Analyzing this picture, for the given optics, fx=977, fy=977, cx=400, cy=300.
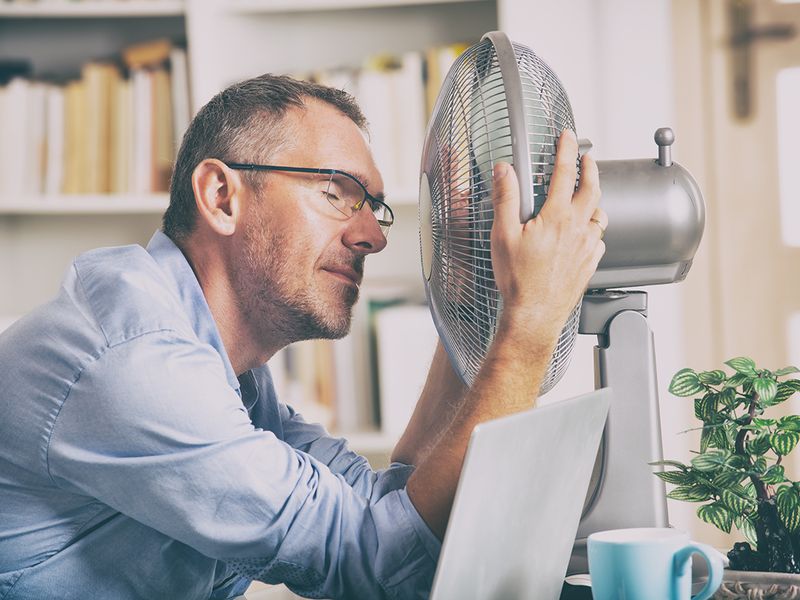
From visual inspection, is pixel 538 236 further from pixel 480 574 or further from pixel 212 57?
pixel 212 57

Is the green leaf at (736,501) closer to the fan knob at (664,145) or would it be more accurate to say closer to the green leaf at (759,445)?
the green leaf at (759,445)

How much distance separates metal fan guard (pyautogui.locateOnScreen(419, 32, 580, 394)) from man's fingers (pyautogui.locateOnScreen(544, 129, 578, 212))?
0.05ft

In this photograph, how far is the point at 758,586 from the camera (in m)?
0.77

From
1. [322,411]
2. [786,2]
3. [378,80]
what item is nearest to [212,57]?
[378,80]

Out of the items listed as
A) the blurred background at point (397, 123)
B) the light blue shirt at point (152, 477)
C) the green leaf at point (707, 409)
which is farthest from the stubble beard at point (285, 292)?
the blurred background at point (397, 123)

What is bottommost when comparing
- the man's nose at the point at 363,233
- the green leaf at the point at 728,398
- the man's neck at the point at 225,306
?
the green leaf at the point at 728,398

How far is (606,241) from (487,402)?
0.60 ft

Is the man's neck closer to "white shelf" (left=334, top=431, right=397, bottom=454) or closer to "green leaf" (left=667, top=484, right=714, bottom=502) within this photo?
"green leaf" (left=667, top=484, right=714, bottom=502)

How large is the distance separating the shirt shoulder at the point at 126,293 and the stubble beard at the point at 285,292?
0.13 metres

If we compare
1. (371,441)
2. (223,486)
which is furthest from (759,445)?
(371,441)

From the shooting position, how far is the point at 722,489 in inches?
31.1

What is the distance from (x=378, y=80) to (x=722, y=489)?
1655 millimetres

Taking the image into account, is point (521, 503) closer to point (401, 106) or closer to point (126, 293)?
point (126, 293)

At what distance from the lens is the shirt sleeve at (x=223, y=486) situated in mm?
870
